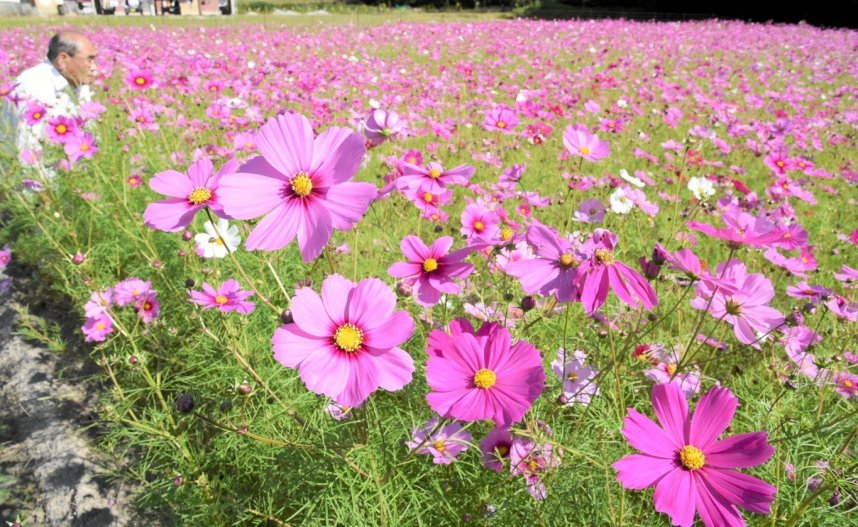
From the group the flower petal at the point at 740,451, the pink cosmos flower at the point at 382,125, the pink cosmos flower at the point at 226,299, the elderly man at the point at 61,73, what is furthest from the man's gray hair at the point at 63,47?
the flower petal at the point at 740,451

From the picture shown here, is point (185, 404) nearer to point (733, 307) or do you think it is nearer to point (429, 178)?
point (429, 178)

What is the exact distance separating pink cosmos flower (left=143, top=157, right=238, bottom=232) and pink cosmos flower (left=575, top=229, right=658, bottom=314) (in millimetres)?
533

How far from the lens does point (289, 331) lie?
66cm

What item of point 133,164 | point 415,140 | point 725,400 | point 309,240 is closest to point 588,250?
point 725,400

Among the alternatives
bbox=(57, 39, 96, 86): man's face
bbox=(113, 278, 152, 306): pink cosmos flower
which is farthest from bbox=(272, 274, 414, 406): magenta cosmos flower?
bbox=(57, 39, 96, 86): man's face

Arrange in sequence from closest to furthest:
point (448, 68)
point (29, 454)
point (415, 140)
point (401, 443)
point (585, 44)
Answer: point (401, 443) < point (29, 454) < point (415, 140) < point (448, 68) < point (585, 44)

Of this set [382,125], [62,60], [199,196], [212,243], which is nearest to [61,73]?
[62,60]

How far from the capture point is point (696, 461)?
0.65 m

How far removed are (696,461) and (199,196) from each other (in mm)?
808

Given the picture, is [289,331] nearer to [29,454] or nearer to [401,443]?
[401,443]

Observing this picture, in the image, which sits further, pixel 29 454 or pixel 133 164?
pixel 133 164

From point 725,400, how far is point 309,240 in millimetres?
588

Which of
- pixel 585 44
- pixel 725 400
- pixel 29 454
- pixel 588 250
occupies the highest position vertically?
pixel 585 44

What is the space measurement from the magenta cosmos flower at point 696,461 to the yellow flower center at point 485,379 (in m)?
0.19
